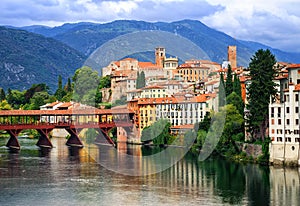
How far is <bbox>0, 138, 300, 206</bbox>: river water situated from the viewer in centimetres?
3969

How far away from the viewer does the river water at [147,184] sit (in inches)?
1563

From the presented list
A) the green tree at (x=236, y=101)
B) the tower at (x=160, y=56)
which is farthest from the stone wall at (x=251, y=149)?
the tower at (x=160, y=56)

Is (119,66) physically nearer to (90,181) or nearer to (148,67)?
(148,67)

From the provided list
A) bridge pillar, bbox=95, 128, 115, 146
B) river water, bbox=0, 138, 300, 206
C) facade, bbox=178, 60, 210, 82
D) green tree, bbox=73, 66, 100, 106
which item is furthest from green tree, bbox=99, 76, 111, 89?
river water, bbox=0, 138, 300, 206

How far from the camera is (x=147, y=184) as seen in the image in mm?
45594

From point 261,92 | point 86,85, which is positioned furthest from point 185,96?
point 86,85

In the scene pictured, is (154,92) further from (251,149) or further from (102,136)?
(251,149)

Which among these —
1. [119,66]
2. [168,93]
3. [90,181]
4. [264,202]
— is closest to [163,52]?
[119,66]

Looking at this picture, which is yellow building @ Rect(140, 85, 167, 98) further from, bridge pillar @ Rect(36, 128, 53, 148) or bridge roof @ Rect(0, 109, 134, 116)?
bridge pillar @ Rect(36, 128, 53, 148)

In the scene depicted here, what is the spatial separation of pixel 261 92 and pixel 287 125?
4850 millimetres

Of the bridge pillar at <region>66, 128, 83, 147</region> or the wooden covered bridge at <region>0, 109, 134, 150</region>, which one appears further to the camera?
the bridge pillar at <region>66, 128, 83, 147</region>

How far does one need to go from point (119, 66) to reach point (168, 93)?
23740 mm

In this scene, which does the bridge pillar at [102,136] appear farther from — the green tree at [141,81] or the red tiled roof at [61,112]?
the green tree at [141,81]

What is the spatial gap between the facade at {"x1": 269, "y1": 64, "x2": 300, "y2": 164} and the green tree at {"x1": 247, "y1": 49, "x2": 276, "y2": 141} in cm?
185
